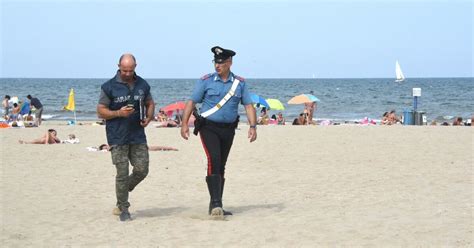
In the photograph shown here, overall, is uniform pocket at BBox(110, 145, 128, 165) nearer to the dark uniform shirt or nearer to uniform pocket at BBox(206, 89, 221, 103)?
the dark uniform shirt

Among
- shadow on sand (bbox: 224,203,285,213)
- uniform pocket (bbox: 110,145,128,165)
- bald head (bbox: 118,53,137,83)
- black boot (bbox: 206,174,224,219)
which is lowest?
shadow on sand (bbox: 224,203,285,213)

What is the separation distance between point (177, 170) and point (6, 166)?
293 cm

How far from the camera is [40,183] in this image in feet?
34.3

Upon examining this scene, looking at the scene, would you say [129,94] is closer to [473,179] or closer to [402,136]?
[473,179]

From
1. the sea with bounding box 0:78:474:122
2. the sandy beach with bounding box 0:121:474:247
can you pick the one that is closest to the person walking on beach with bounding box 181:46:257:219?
the sandy beach with bounding box 0:121:474:247

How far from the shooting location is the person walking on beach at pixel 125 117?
7297 millimetres

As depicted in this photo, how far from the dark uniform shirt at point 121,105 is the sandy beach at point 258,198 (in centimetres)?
84

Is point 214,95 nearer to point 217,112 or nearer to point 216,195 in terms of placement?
point 217,112

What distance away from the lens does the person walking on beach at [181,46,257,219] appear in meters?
7.54

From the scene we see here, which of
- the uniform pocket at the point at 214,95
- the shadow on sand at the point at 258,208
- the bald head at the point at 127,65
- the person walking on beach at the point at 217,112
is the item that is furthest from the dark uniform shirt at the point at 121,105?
the shadow on sand at the point at 258,208

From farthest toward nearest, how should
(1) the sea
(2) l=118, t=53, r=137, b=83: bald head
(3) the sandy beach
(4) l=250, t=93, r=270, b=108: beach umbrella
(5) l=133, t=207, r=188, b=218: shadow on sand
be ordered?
(1) the sea
(4) l=250, t=93, r=270, b=108: beach umbrella
(5) l=133, t=207, r=188, b=218: shadow on sand
(2) l=118, t=53, r=137, b=83: bald head
(3) the sandy beach

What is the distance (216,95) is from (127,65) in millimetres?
938

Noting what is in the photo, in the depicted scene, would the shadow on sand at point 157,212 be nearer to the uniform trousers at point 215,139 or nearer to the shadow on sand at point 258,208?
the shadow on sand at point 258,208

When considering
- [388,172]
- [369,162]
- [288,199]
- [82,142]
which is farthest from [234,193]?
[82,142]
